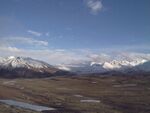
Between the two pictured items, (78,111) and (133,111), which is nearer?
(78,111)

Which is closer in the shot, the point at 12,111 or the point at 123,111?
the point at 12,111

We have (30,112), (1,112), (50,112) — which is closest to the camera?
(1,112)

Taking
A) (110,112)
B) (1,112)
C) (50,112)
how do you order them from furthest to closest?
(110,112)
(50,112)
(1,112)

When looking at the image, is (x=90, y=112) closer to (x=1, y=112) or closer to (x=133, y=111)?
(x=133, y=111)

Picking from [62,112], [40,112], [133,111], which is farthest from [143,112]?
[40,112]

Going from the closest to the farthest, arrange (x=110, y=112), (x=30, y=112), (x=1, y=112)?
1. (x=1, y=112)
2. (x=30, y=112)
3. (x=110, y=112)

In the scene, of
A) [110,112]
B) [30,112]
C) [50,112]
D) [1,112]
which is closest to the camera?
[1,112]

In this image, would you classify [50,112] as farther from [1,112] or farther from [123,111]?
[123,111]

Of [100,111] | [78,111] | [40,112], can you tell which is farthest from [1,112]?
[100,111]
